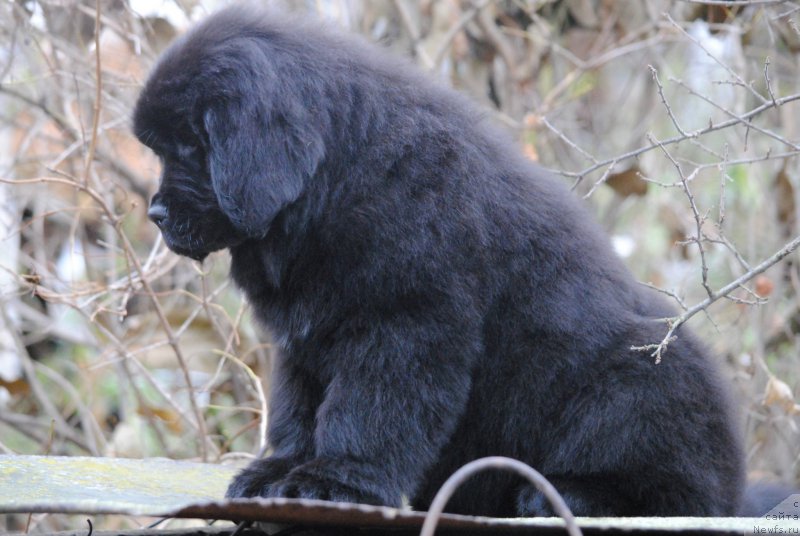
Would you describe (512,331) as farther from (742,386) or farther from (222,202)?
(742,386)

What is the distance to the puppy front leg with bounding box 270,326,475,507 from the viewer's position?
324 centimetres

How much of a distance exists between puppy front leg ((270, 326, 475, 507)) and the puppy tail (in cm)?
127

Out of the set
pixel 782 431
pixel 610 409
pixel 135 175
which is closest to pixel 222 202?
pixel 610 409

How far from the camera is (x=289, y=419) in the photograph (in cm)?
382

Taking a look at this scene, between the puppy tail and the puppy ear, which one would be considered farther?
the puppy tail

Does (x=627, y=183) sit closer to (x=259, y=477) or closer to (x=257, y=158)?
(x=257, y=158)

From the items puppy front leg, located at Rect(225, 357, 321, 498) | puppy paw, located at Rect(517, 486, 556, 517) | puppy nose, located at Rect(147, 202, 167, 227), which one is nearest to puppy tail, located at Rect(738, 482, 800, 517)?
puppy paw, located at Rect(517, 486, 556, 517)

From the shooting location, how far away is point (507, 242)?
347 cm

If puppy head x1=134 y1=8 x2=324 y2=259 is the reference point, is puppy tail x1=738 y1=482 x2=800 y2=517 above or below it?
below

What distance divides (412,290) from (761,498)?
68.1 inches

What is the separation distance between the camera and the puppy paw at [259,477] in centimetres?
330

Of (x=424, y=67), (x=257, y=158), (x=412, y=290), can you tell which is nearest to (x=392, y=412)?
(x=412, y=290)

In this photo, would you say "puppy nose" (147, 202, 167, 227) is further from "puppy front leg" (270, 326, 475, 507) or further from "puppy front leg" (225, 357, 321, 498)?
"puppy front leg" (270, 326, 475, 507)

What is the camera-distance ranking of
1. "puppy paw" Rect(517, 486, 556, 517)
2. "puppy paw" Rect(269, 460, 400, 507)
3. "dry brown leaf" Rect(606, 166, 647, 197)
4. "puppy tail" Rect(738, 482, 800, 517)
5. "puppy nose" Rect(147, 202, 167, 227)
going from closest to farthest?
"puppy paw" Rect(269, 460, 400, 507)
"puppy paw" Rect(517, 486, 556, 517)
"puppy nose" Rect(147, 202, 167, 227)
"puppy tail" Rect(738, 482, 800, 517)
"dry brown leaf" Rect(606, 166, 647, 197)
